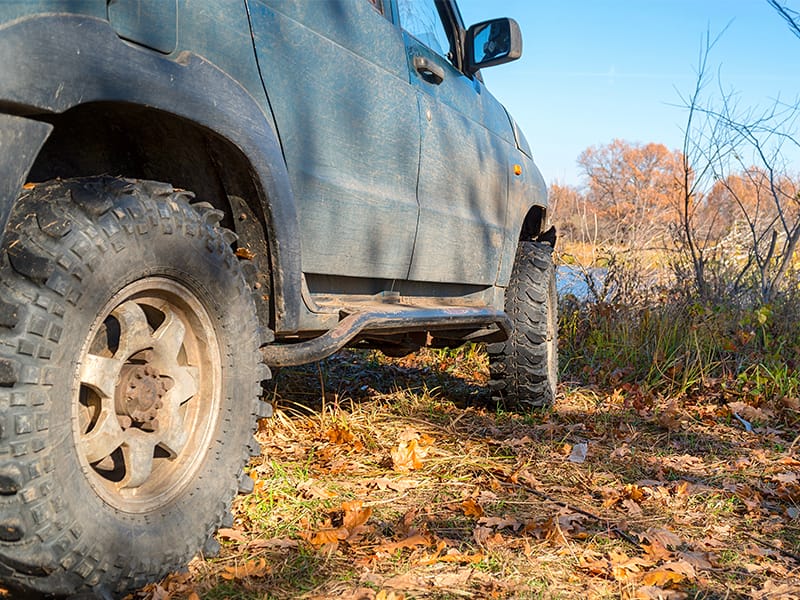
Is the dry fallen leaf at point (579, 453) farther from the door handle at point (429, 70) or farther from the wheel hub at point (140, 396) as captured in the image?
the wheel hub at point (140, 396)

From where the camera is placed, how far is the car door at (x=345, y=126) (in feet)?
7.46

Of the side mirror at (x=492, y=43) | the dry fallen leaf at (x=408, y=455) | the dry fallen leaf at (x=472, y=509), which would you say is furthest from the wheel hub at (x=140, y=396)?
the side mirror at (x=492, y=43)

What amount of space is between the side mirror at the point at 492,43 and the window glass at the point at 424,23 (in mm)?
131

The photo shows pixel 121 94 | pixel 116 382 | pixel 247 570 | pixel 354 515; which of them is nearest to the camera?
pixel 121 94

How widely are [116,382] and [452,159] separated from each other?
1.99 m

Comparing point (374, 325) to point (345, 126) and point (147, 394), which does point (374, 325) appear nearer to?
point (345, 126)

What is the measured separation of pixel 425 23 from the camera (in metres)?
3.44

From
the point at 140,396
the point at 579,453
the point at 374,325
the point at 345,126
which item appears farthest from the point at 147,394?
the point at 579,453

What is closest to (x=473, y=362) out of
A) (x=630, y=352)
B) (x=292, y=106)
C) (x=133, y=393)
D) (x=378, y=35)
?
(x=630, y=352)

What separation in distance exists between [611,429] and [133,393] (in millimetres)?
2812

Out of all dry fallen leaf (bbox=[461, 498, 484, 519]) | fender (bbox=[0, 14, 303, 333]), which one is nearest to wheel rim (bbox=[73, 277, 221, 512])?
fender (bbox=[0, 14, 303, 333])

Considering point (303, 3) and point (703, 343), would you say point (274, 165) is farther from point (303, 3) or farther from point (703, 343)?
point (703, 343)

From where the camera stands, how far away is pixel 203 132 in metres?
1.96

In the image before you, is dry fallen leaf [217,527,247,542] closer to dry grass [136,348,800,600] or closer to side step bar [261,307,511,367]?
dry grass [136,348,800,600]
